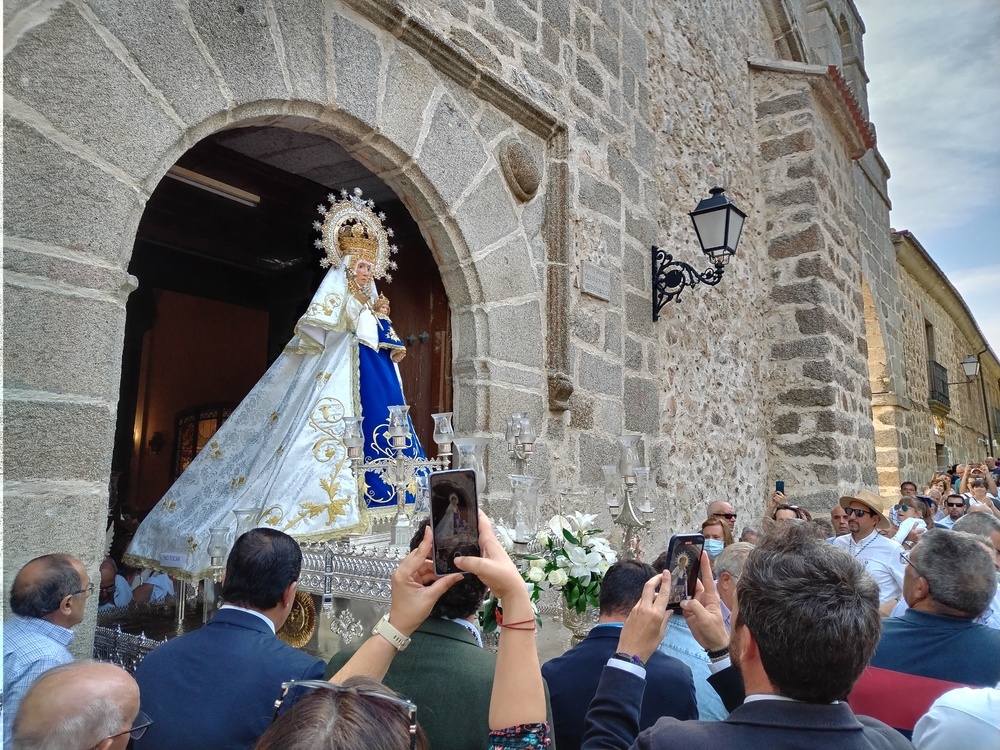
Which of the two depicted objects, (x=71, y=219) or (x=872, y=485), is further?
(x=872, y=485)

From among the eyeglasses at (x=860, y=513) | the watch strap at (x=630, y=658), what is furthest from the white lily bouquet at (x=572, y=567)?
the eyeglasses at (x=860, y=513)

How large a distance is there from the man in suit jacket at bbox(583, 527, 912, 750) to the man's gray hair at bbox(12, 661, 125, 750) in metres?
0.80

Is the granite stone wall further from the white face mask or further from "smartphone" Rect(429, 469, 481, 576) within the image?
"smartphone" Rect(429, 469, 481, 576)

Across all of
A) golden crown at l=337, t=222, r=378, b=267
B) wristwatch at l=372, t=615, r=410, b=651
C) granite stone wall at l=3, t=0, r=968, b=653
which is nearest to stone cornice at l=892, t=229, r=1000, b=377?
granite stone wall at l=3, t=0, r=968, b=653

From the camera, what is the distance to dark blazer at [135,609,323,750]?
1.58 m

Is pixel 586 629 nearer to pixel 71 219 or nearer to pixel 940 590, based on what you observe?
pixel 940 590

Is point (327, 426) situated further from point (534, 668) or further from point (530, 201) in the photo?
point (534, 668)

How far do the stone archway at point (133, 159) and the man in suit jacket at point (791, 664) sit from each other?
5.70ft

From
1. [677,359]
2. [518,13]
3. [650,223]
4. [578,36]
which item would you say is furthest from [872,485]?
[518,13]

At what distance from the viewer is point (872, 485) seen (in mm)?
8117

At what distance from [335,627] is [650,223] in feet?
12.2

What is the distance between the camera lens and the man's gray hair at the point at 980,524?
126 inches

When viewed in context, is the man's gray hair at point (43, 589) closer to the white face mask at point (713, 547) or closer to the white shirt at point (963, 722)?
the white shirt at point (963, 722)

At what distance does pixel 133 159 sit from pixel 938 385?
15683 millimetres
